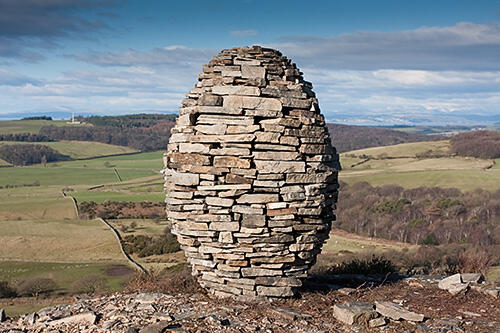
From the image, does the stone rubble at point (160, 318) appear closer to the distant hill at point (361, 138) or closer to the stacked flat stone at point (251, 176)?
the stacked flat stone at point (251, 176)

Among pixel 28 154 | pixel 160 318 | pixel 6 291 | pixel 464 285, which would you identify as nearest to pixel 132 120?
pixel 28 154

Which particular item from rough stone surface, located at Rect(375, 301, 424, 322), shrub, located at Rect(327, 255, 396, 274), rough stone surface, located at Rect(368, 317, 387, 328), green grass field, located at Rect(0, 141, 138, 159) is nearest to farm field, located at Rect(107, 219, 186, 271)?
shrub, located at Rect(327, 255, 396, 274)

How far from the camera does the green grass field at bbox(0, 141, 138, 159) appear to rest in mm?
110062

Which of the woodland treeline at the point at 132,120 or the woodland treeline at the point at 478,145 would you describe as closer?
the woodland treeline at the point at 478,145

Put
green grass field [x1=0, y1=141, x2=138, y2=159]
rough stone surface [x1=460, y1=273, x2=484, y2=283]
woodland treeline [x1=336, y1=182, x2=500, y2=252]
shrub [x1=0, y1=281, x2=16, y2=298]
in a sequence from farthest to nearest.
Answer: green grass field [x1=0, y1=141, x2=138, y2=159]
woodland treeline [x1=336, y1=182, x2=500, y2=252]
shrub [x1=0, y1=281, x2=16, y2=298]
rough stone surface [x1=460, y1=273, x2=484, y2=283]

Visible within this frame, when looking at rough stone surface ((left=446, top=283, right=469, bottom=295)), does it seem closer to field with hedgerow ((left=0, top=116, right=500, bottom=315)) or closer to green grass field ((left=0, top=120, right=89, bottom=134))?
field with hedgerow ((left=0, top=116, right=500, bottom=315))

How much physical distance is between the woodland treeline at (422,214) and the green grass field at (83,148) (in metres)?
68.6

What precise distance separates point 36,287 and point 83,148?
300ft

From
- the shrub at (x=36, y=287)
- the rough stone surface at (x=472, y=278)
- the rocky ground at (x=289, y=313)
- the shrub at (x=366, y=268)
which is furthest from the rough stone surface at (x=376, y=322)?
the shrub at (x=36, y=287)

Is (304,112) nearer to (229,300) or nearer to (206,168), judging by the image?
(206,168)

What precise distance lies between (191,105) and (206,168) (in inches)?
66.9

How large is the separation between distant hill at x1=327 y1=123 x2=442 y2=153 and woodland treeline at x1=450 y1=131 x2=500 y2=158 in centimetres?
3317

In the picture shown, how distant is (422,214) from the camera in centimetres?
5497

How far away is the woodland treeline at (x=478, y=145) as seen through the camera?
80644mm
